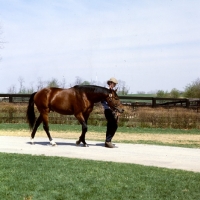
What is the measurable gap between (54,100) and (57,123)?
40.1ft

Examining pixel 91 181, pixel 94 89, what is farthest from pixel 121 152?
pixel 91 181

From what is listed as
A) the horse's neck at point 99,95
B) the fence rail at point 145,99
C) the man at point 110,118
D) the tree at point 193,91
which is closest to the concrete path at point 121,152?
the man at point 110,118

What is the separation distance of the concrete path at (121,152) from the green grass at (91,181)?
87 cm

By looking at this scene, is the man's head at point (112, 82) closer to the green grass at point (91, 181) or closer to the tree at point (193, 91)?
the green grass at point (91, 181)

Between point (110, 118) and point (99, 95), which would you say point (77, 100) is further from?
point (110, 118)

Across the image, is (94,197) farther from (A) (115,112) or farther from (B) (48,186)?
(A) (115,112)

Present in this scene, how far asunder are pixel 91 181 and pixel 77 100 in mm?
4740

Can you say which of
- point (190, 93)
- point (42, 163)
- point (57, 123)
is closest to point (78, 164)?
point (42, 163)

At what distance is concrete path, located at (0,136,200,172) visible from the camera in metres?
9.92

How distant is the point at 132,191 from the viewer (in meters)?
7.26

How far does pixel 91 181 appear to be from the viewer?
25.6 feet

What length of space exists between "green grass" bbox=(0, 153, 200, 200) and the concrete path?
87 cm

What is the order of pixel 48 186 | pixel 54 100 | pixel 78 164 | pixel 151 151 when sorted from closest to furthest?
pixel 48 186 → pixel 78 164 → pixel 151 151 → pixel 54 100

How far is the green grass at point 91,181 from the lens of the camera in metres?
7.08
